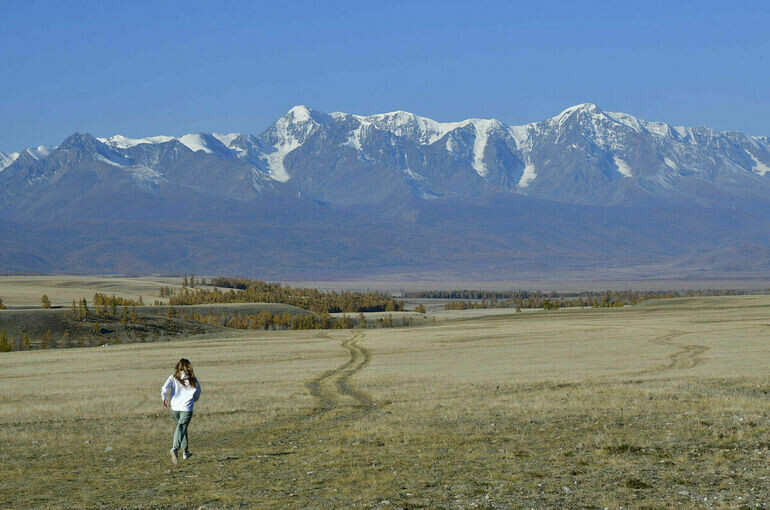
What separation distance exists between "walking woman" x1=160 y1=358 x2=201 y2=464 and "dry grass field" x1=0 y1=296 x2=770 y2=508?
2.36ft

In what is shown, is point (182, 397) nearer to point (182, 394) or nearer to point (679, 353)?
point (182, 394)

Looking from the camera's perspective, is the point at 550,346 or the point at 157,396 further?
the point at 550,346

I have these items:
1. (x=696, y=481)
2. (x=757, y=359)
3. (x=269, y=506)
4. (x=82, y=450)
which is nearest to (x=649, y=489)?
(x=696, y=481)

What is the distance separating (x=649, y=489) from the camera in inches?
733

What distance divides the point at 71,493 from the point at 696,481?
13.5 meters

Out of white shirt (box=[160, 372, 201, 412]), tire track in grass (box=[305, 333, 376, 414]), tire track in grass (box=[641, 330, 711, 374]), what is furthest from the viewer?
tire track in grass (box=[641, 330, 711, 374])

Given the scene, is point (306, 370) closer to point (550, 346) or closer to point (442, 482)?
point (550, 346)

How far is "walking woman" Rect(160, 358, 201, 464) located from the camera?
2345 centimetres

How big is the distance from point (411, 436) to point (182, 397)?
673 cm

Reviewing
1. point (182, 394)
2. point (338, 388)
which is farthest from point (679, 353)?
point (182, 394)

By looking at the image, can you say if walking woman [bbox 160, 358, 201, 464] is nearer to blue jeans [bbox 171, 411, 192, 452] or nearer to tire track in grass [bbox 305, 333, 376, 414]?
blue jeans [bbox 171, 411, 192, 452]

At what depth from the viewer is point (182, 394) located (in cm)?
2369

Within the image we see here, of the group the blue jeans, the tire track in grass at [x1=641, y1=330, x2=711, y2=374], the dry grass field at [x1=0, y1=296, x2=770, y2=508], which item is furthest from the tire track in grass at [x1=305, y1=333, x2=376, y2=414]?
the tire track in grass at [x1=641, y1=330, x2=711, y2=374]

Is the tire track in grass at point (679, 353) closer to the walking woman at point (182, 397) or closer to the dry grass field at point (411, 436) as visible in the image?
the dry grass field at point (411, 436)
